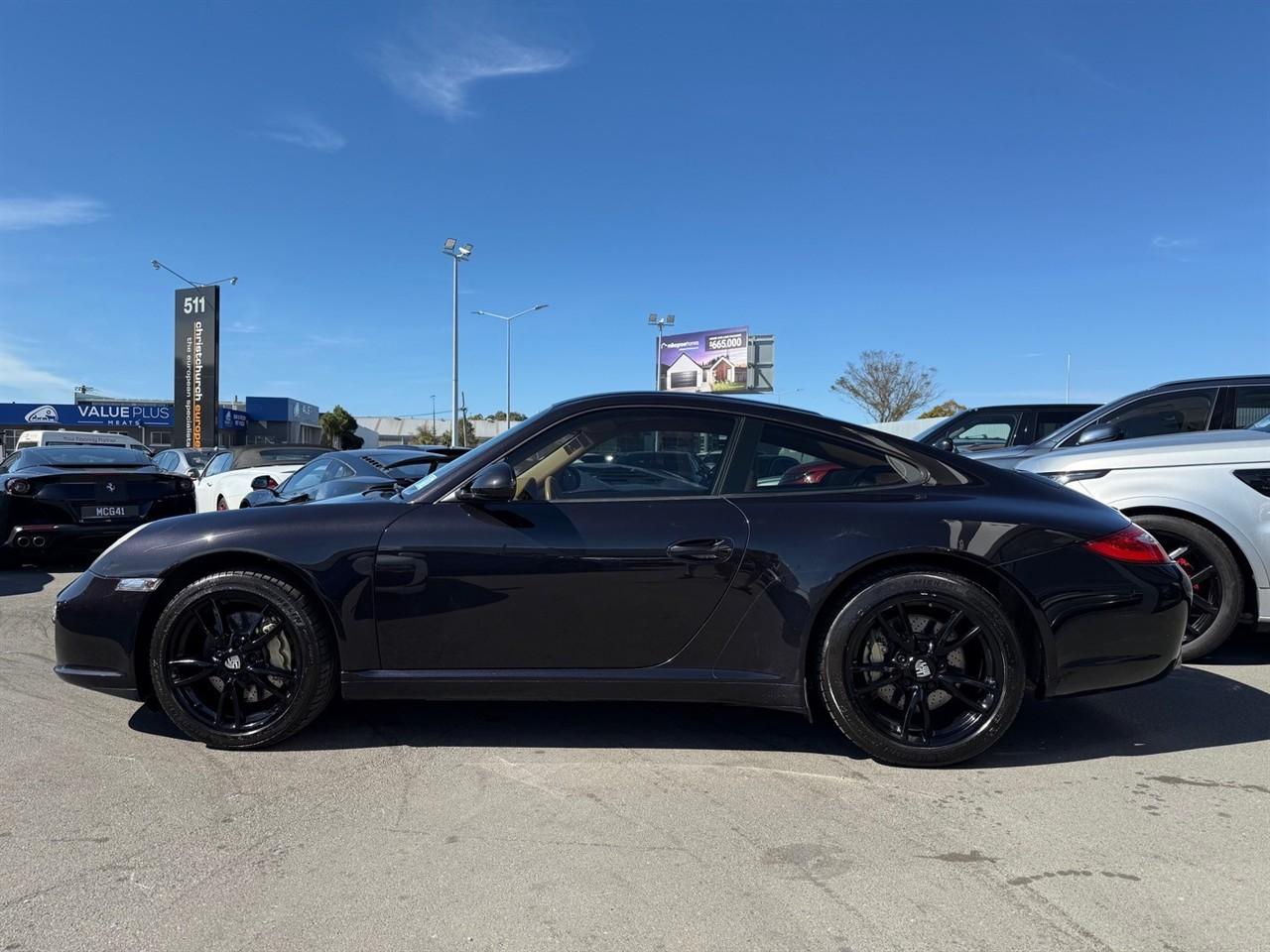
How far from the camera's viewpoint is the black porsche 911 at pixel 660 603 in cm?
307

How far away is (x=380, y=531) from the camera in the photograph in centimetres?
315

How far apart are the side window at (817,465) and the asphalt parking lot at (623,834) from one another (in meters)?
1.12

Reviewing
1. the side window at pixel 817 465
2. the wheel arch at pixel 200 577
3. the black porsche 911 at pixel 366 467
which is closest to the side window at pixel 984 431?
the black porsche 911 at pixel 366 467

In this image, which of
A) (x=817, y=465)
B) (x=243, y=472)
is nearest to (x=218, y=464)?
(x=243, y=472)

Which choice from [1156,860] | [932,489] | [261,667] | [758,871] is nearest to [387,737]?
[261,667]

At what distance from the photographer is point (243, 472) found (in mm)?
9680

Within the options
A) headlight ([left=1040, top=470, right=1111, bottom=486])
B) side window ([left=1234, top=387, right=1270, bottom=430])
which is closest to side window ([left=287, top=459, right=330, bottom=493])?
headlight ([left=1040, top=470, right=1111, bottom=486])

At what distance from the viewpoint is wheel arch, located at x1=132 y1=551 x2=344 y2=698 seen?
10.4ft

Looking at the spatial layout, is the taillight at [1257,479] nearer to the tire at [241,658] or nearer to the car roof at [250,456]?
the tire at [241,658]

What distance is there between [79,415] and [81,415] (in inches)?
4.4

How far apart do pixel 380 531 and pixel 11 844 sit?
149 cm

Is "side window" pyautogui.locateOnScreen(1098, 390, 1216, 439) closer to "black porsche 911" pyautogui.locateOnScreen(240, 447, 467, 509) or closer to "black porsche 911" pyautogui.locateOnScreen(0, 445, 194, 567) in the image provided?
"black porsche 911" pyautogui.locateOnScreen(240, 447, 467, 509)

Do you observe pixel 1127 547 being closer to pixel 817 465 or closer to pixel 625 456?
pixel 817 465

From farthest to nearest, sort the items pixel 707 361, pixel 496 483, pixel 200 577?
pixel 707 361, pixel 200 577, pixel 496 483
